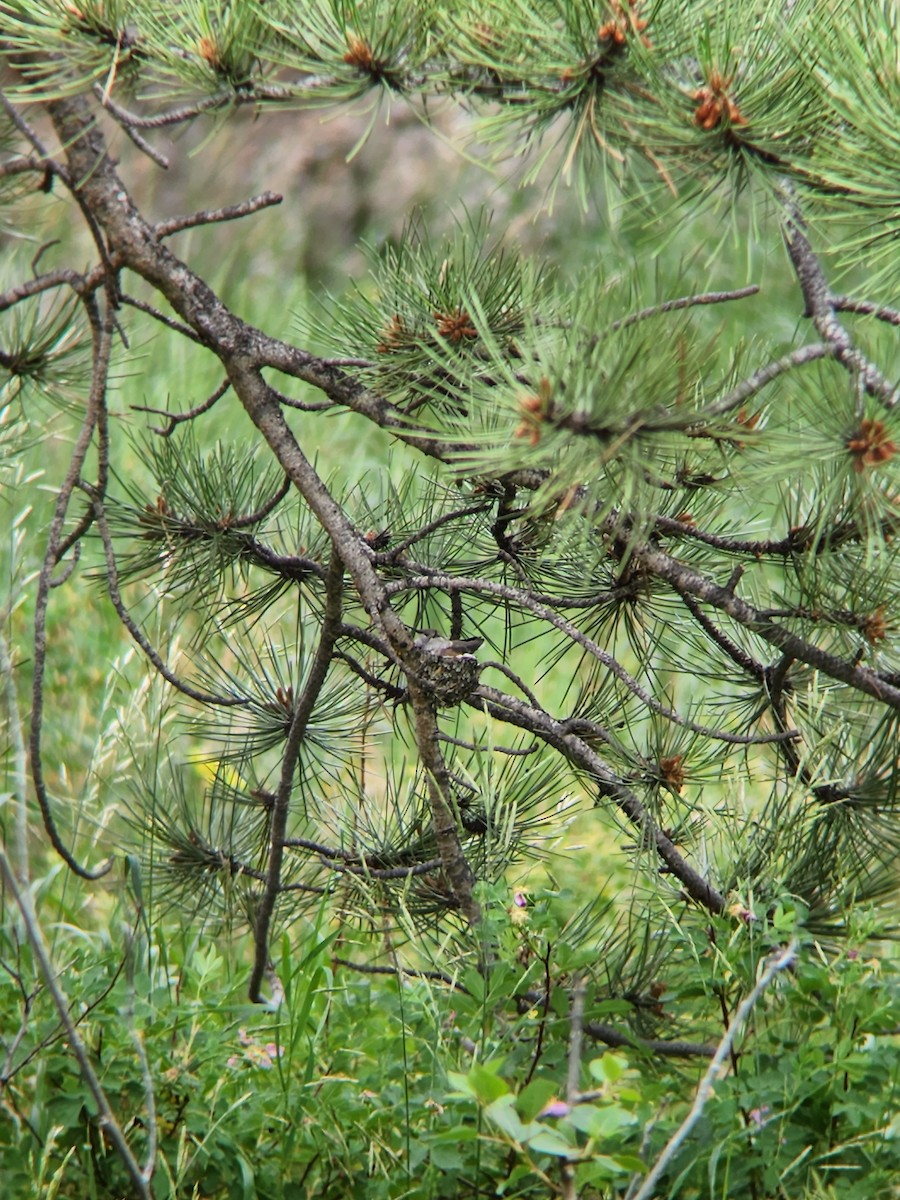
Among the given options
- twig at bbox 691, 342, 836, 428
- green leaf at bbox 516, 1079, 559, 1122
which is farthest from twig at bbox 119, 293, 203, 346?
green leaf at bbox 516, 1079, 559, 1122

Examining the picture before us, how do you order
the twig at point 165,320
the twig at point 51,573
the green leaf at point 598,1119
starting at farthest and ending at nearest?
the twig at point 165,320, the twig at point 51,573, the green leaf at point 598,1119

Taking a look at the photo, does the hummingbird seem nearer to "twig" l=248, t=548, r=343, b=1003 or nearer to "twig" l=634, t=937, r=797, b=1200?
"twig" l=248, t=548, r=343, b=1003

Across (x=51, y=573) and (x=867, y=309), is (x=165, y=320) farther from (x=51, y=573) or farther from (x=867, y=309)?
(x=867, y=309)

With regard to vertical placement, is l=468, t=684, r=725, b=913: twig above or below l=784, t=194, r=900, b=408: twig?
below

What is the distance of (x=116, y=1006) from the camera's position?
1.22 m

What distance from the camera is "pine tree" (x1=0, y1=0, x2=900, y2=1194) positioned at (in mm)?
818

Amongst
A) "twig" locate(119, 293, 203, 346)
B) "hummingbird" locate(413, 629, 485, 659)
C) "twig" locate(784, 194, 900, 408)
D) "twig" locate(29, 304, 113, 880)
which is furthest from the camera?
"twig" locate(119, 293, 203, 346)

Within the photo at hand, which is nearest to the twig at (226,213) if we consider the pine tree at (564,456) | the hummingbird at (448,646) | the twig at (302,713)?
the pine tree at (564,456)

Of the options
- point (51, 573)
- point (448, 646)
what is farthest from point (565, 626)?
point (51, 573)

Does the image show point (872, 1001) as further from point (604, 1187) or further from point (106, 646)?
point (106, 646)

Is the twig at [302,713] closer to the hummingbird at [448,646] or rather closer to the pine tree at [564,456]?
the pine tree at [564,456]

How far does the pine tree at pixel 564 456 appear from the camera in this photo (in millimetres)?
818

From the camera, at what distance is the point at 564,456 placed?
2.59 feet

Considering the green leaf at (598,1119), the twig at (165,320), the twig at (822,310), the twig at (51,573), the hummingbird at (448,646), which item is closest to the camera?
the green leaf at (598,1119)
